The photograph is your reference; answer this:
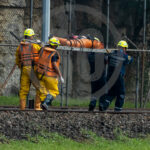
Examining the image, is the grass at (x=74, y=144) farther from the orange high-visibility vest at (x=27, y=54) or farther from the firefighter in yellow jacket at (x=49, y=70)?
the orange high-visibility vest at (x=27, y=54)

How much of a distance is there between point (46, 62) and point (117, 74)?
1869 millimetres

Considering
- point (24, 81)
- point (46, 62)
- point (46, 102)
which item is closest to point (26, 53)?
point (46, 62)

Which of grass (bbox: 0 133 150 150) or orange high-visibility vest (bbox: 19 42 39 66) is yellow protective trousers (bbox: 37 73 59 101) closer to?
orange high-visibility vest (bbox: 19 42 39 66)

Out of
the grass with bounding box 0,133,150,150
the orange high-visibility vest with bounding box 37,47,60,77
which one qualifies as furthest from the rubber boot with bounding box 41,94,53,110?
the grass with bounding box 0,133,150,150

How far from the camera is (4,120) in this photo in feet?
32.2

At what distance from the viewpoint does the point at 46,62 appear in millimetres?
12117

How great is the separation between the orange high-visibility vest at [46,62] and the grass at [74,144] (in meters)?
2.99

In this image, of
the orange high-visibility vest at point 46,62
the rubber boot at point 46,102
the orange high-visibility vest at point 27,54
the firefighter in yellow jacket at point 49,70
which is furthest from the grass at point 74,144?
the orange high-visibility vest at point 27,54

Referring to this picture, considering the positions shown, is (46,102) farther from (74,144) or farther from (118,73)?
(74,144)

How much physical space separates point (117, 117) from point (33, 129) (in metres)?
2.14

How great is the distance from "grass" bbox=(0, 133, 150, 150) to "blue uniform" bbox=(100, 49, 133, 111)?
3.43 metres

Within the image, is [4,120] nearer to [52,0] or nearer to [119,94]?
[119,94]

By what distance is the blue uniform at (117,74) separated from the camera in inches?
508

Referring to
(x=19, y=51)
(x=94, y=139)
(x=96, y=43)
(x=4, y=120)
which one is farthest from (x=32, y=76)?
(x=94, y=139)
